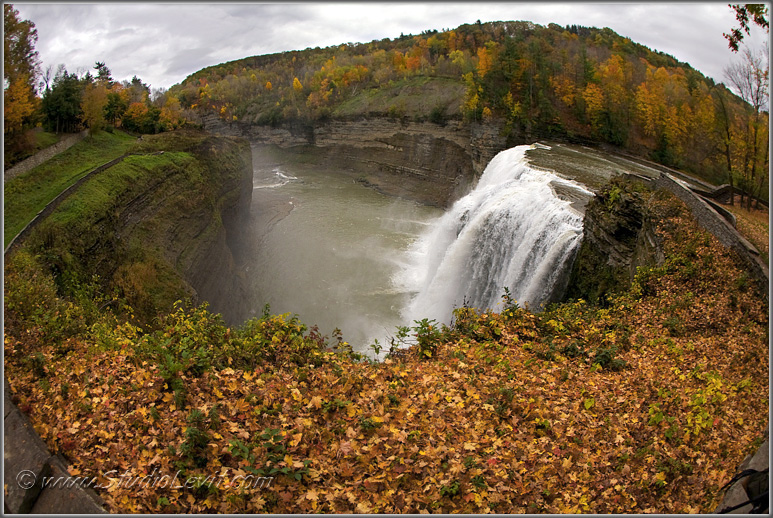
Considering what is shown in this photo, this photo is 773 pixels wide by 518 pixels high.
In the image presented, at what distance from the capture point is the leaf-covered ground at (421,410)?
6566 millimetres

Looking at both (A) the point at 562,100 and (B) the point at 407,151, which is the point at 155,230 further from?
(A) the point at 562,100

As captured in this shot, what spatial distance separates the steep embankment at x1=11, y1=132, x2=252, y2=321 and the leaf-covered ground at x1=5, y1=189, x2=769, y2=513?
19.6ft

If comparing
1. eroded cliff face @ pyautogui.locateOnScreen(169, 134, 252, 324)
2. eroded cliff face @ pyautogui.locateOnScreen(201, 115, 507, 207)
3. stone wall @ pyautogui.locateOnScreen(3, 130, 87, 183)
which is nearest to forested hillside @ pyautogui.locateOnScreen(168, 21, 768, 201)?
eroded cliff face @ pyautogui.locateOnScreen(201, 115, 507, 207)

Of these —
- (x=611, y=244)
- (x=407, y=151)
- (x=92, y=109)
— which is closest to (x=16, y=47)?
(x=92, y=109)

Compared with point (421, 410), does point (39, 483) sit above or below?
below

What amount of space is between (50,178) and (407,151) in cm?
3948

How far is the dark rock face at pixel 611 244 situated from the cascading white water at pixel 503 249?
55 cm

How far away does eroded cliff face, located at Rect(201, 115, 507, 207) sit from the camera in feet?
150

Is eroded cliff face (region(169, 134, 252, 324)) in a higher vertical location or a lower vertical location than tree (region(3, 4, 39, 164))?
lower

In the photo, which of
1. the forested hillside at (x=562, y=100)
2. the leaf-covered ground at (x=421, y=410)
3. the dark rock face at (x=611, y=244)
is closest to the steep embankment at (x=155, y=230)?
the leaf-covered ground at (x=421, y=410)

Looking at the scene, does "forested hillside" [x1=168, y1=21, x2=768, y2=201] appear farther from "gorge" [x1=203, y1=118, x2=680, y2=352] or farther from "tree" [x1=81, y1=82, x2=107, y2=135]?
"tree" [x1=81, y1=82, x2=107, y2=135]

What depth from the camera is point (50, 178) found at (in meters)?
22.4

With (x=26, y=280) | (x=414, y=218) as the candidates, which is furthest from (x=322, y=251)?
(x=26, y=280)

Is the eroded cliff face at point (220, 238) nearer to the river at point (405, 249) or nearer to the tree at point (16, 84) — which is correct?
the river at point (405, 249)
